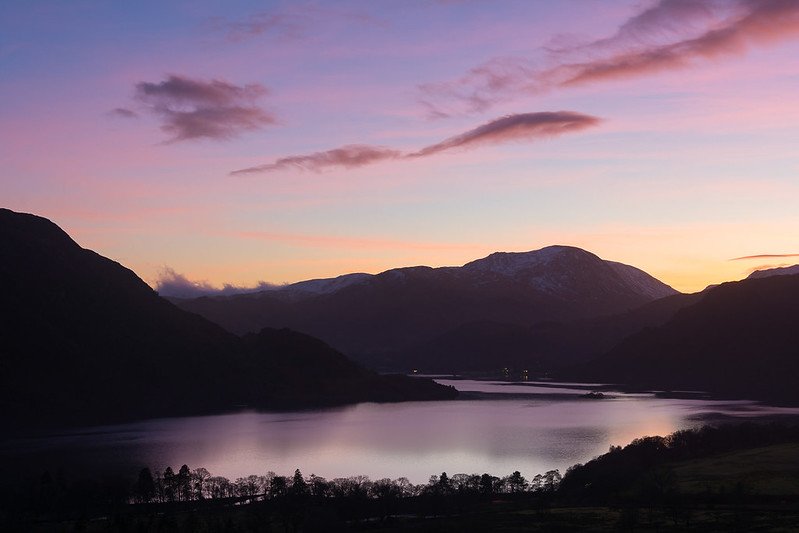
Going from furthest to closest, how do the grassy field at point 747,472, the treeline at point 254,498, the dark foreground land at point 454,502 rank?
the grassy field at point 747,472, the treeline at point 254,498, the dark foreground land at point 454,502

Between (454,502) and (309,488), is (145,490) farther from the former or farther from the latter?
(454,502)

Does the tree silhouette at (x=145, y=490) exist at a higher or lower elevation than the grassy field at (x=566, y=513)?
higher

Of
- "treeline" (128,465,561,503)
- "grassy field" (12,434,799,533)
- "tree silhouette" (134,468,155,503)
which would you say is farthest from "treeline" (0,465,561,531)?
"grassy field" (12,434,799,533)

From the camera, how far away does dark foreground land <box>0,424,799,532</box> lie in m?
131

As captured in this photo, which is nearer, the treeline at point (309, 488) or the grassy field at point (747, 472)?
the grassy field at point (747, 472)

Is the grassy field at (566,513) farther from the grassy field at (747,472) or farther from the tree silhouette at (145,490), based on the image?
the tree silhouette at (145,490)

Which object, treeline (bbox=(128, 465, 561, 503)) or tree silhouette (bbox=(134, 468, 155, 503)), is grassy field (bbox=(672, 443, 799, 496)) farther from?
tree silhouette (bbox=(134, 468, 155, 503))

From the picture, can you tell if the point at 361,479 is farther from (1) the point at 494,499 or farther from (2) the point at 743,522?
(2) the point at 743,522

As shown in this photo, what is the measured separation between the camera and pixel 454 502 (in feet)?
504

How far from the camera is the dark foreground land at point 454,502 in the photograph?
131 meters

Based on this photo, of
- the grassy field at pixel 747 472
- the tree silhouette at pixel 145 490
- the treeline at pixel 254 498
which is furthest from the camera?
the tree silhouette at pixel 145 490

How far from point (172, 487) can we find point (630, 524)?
85.3m

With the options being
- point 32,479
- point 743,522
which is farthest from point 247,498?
point 743,522

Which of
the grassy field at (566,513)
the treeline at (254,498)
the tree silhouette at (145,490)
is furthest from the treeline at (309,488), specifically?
the grassy field at (566,513)
